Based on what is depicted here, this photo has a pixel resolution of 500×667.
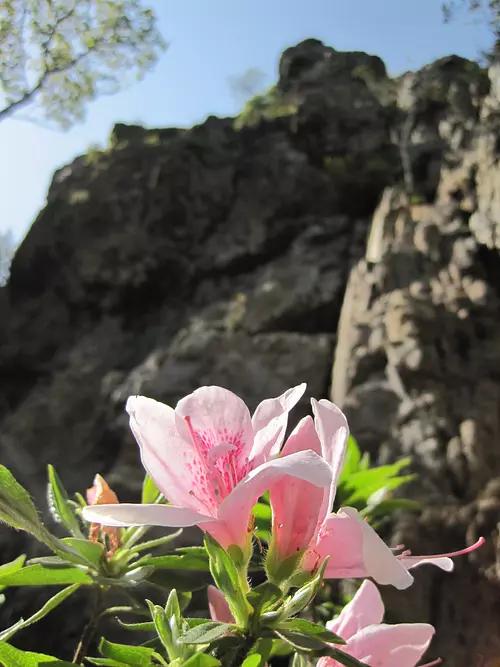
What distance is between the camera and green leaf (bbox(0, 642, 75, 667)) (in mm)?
447

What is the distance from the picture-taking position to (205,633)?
0.42 meters

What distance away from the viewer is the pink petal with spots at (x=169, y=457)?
0.51 meters

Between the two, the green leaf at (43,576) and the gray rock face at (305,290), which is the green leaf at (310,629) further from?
the gray rock face at (305,290)

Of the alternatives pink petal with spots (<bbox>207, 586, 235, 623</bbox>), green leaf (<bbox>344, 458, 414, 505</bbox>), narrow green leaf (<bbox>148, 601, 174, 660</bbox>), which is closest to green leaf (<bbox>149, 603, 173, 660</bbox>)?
narrow green leaf (<bbox>148, 601, 174, 660</bbox>)

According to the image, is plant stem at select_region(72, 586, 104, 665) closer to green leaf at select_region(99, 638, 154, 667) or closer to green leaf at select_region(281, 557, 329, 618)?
green leaf at select_region(99, 638, 154, 667)

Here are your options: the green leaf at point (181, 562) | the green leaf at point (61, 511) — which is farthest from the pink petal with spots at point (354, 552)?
the green leaf at point (61, 511)

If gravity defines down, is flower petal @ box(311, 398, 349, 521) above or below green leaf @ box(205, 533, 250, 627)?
above

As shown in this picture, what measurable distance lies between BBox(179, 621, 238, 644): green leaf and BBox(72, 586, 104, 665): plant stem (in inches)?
7.8

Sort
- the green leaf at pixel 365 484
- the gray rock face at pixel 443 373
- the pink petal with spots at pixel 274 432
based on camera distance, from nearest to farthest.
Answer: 1. the pink petal with spots at pixel 274 432
2. the green leaf at pixel 365 484
3. the gray rock face at pixel 443 373

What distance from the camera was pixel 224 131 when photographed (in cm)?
650

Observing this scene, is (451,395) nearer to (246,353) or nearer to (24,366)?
(246,353)

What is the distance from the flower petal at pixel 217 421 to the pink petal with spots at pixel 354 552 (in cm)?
11

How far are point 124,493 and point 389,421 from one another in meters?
1.77

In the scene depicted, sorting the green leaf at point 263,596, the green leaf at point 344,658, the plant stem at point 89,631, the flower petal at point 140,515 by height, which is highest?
the flower petal at point 140,515
